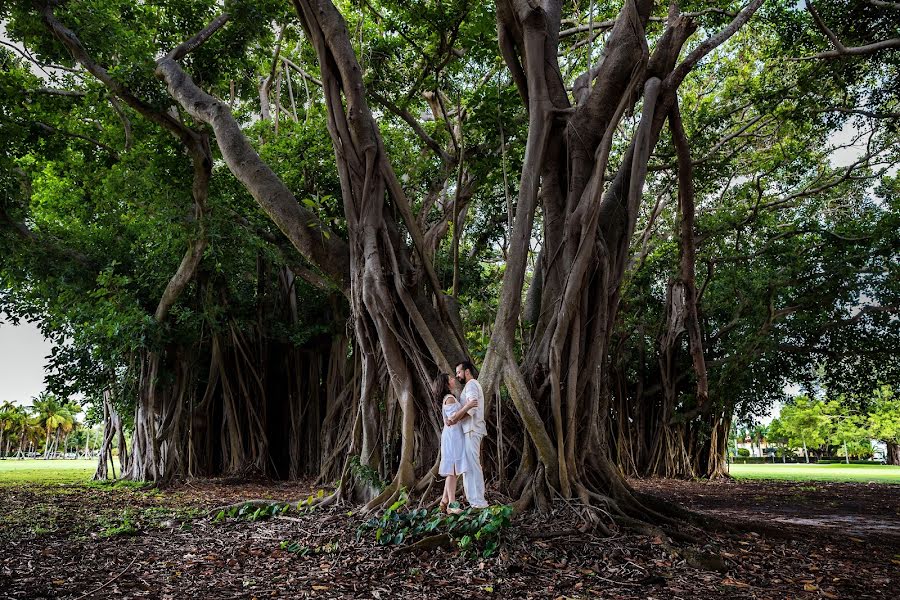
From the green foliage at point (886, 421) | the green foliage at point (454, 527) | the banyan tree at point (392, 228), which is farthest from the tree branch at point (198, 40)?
the green foliage at point (886, 421)

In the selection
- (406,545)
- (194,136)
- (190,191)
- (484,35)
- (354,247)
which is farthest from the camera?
(190,191)

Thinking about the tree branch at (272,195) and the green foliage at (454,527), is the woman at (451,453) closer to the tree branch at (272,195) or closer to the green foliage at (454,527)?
the green foliage at (454,527)

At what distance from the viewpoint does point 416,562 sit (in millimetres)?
3527

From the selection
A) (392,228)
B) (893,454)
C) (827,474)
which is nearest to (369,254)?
(392,228)

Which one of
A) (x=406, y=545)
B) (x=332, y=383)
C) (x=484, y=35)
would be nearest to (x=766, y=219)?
(x=484, y=35)

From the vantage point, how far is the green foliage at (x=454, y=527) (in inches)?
141

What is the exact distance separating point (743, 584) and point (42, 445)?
5130 centimetres

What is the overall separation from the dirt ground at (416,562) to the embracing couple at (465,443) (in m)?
0.45

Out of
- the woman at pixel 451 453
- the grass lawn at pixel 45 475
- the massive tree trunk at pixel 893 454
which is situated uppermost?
the woman at pixel 451 453

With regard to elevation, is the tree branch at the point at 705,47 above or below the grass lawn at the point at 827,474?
above

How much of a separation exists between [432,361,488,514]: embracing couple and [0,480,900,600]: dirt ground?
0.45 m

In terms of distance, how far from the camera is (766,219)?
1049 centimetres

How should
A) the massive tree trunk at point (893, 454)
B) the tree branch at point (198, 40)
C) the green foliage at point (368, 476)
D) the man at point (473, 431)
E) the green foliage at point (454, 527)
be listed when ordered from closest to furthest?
the green foliage at point (454, 527) → the man at point (473, 431) → the green foliage at point (368, 476) → the tree branch at point (198, 40) → the massive tree trunk at point (893, 454)

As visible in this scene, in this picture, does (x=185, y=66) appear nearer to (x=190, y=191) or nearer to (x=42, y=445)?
(x=190, y=191)
